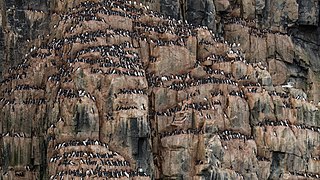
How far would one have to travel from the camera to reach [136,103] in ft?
321

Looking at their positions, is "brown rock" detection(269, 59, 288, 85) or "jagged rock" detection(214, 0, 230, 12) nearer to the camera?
"jagged rock" detection(214, 0, 230, 12)

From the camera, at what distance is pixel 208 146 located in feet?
323

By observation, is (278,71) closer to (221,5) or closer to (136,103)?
(221,5)

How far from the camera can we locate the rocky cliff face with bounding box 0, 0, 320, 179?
9688 centimetres

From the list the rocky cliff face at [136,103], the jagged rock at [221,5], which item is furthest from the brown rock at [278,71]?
the rocky cliff face at [136,103]

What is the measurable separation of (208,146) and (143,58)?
14.6 m

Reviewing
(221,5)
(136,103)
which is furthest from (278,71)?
(136,103)

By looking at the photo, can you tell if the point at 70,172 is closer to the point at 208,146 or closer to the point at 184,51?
the point at 208,146

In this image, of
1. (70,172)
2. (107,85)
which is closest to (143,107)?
(107,85)

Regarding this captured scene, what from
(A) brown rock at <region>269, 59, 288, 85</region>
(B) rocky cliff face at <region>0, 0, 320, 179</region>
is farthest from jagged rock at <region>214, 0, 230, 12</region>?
(A) brown rock at <region>269, 59, 288, 85</region>

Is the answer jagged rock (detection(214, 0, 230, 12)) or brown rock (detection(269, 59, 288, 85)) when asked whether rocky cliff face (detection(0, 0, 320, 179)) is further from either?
brown rock (detection(269, 59, 288, 85))

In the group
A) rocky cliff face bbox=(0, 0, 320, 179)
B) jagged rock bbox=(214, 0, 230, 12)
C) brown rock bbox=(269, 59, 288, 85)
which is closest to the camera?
rocky cliff face bbox=(0, 0, 320, 179)

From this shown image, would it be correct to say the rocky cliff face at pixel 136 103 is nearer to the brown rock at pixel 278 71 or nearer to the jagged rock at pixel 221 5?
the jagged rock at pixel 221 5

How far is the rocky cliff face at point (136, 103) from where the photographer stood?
96.9 m
